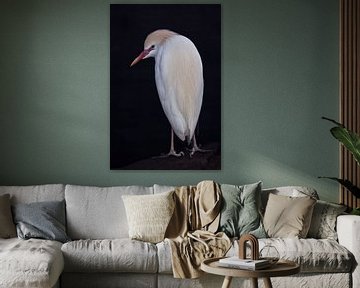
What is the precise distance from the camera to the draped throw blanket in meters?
5.93

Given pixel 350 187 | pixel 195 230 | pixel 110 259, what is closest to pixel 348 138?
pixel 350 187

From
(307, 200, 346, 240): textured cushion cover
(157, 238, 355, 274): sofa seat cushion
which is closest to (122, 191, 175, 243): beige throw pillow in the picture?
(157, 238, 355, 274): sofa seat cushion

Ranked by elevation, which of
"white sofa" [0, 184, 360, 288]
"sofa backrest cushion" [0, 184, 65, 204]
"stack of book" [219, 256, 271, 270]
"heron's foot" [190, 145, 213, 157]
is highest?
"heron's foot" [190, 145, 213, 157]

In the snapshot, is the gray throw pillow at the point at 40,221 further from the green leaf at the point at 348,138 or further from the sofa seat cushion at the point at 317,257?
the green leaf at the point at 348,138

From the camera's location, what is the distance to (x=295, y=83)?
712 cm

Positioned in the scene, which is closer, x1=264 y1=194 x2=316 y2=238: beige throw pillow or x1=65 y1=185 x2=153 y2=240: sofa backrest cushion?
x1=264 y1=194 x2=316 y2=238: beige throw pillow

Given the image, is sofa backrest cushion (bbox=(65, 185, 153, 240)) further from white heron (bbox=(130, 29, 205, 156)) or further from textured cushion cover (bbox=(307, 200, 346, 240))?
textured cushion cover (bbox=(307, 200, 346, 240))

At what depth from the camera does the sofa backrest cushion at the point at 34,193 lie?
6672mm

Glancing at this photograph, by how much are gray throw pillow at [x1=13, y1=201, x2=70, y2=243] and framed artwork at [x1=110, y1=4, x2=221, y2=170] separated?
Result: 815mm

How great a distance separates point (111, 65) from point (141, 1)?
62 centimetres

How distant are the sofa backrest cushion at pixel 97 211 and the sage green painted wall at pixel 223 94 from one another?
1.08ft

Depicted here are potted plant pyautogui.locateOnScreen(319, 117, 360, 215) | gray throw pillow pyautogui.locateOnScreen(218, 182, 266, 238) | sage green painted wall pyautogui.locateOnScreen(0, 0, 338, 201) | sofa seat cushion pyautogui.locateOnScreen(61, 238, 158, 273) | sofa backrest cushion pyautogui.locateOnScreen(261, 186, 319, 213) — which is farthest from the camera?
sage green painted wall pyautogui.locateOnScreen(0, 0, 338, 201)

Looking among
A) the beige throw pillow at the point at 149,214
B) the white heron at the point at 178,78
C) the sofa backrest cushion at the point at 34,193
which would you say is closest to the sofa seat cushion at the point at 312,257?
the beige throw pillow at the point at 149,214

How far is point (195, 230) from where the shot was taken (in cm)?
652
